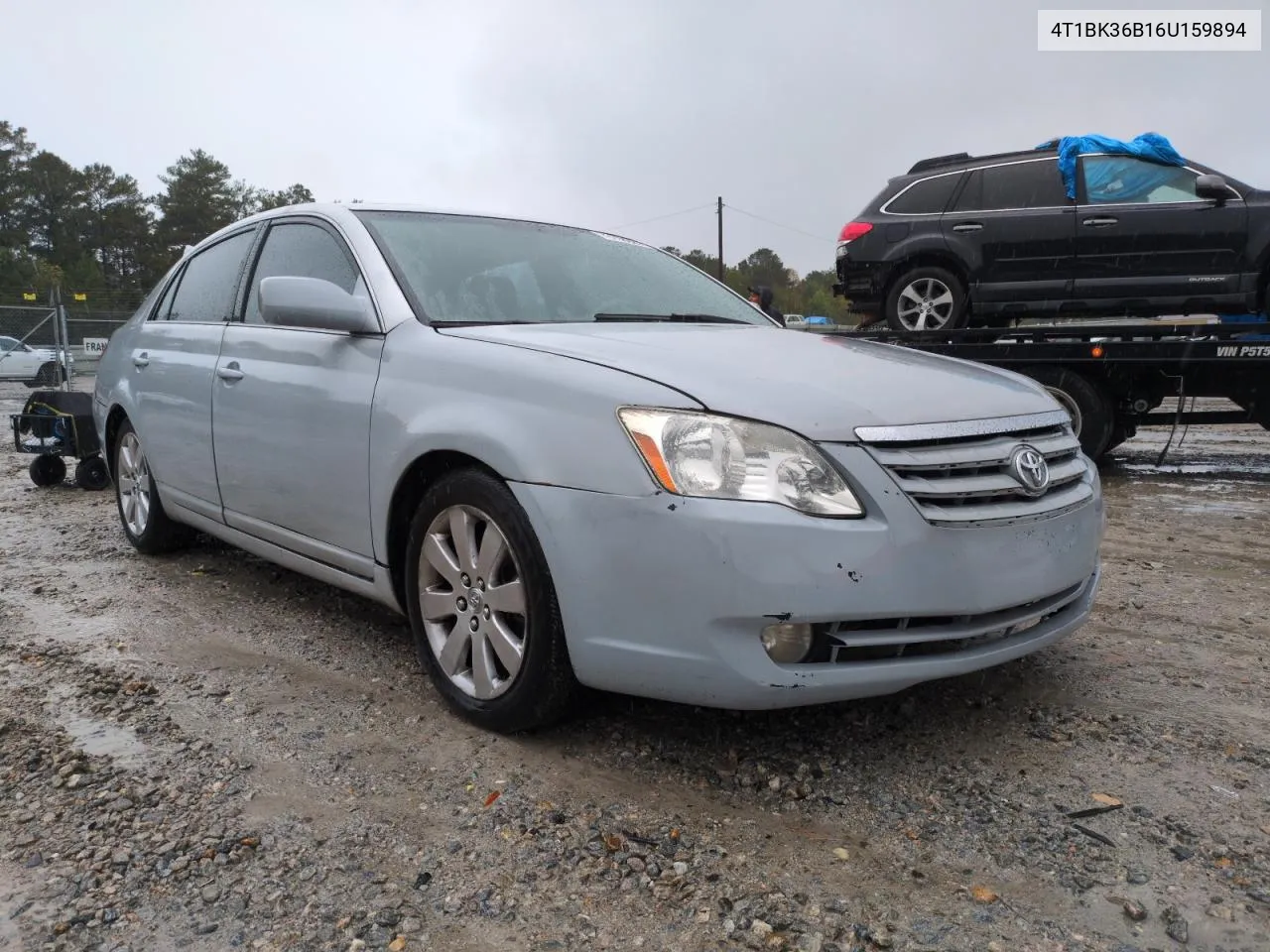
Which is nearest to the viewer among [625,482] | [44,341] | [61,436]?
[625,482]

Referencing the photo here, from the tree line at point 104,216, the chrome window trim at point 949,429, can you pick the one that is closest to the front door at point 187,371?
Result: the chrome window trim at point 949,429

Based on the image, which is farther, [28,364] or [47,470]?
[28,364]

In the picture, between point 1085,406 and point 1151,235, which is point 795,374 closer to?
point 1085,406

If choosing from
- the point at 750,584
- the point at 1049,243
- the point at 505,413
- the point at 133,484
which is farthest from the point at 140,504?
the point at 1049,243

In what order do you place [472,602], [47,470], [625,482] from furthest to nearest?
[47,470] < [472,602] < [625,482]

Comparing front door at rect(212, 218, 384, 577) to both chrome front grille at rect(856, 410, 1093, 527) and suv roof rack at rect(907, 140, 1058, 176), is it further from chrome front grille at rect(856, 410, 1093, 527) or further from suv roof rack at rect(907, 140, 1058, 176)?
suv roof rack at rect(907, 140, 1058, 176)

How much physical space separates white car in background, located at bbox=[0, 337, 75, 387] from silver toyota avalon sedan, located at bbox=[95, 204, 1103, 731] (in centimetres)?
1536

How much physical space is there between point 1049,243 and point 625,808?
683cm

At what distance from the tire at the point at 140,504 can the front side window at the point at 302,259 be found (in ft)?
4.21

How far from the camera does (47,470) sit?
7547mm

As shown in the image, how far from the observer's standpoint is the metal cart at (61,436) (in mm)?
7277

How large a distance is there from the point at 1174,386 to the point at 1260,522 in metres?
1.73

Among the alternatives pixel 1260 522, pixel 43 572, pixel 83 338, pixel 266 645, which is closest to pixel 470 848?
pixel 266 645

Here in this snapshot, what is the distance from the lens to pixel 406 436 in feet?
9.22
